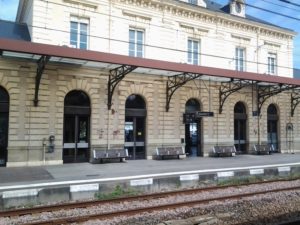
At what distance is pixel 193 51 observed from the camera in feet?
86.6

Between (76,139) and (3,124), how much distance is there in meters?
4.09

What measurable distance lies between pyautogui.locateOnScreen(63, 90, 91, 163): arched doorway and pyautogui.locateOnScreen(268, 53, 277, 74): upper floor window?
1744 centimetres

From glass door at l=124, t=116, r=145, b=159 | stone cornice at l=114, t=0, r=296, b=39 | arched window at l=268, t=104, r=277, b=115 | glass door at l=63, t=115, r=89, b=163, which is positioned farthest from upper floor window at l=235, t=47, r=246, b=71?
glass door at l=63, t=115, r=89, b=163

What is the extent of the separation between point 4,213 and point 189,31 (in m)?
19.9

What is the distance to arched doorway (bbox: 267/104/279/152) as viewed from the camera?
29750mm

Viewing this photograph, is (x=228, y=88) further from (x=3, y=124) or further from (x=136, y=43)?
(x=3, y=124)

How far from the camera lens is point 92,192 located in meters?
12.4

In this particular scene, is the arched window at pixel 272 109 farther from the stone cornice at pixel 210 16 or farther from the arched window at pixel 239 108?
the stone cornice at pixel 210 16

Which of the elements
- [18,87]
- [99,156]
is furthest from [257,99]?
[18,87]

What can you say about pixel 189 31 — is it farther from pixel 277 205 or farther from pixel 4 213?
pixel 4 213

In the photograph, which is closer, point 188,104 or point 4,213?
point 4,213

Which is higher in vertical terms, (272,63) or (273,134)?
(272,63)

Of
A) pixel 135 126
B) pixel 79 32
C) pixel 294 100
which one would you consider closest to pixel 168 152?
pixel 135 126

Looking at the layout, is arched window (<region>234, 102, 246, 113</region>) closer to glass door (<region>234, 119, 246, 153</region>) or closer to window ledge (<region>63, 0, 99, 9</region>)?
glass door (<region>234, 119, 246, 153</region>)
